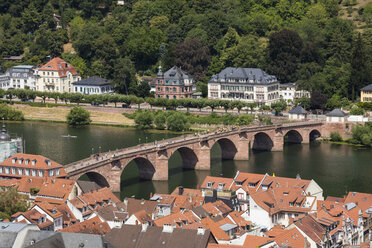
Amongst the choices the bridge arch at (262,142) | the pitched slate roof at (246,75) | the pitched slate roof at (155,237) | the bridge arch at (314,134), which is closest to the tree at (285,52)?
the pitched slate roof at (246,75)

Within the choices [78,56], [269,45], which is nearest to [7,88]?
[78,56]

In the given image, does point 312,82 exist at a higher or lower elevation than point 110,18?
lower

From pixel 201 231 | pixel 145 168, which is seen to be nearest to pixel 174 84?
pixel 145 168

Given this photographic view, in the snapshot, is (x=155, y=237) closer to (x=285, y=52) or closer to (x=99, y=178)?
(x=99, y=178)

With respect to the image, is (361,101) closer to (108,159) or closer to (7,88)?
(108,159)

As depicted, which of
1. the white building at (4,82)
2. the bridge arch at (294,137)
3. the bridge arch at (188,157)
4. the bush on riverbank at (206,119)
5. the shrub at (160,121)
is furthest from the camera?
the white building at (4,82)

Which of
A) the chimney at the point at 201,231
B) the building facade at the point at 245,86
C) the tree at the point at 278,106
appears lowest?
the chimney at the point at 201,231

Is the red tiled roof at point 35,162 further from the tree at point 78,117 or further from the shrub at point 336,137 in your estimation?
the tree at point 78,117
